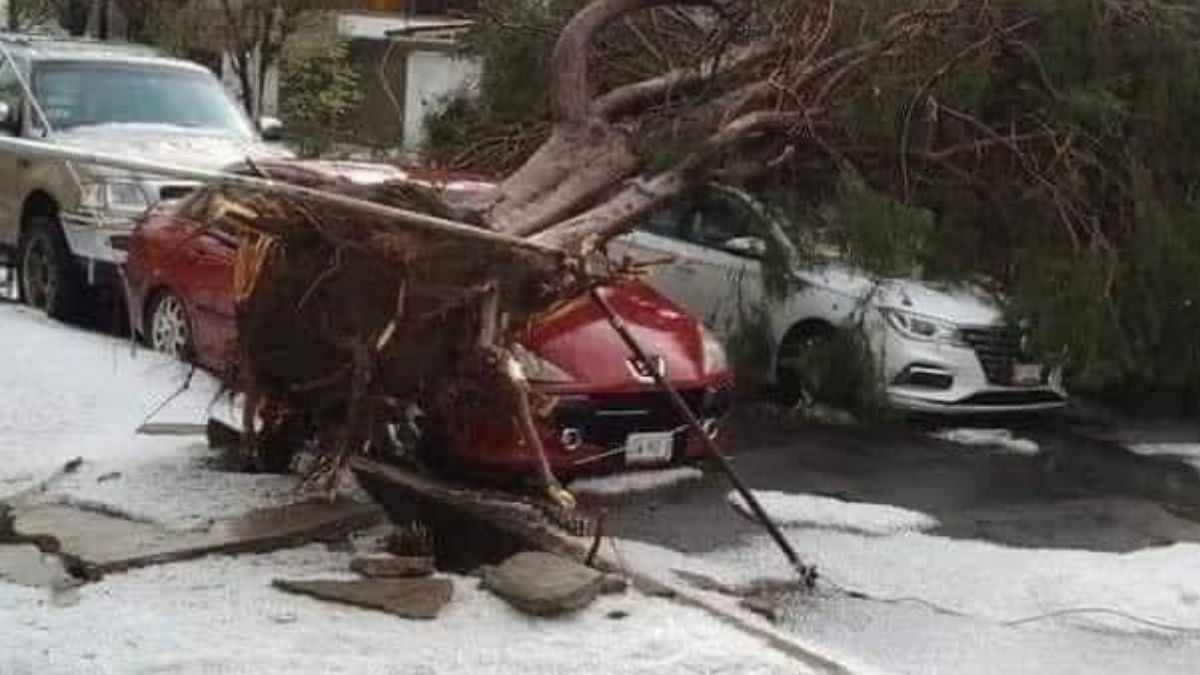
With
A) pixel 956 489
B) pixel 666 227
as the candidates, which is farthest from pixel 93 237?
pixel 956 489

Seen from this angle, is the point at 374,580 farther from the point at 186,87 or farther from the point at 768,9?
the point at 186,87

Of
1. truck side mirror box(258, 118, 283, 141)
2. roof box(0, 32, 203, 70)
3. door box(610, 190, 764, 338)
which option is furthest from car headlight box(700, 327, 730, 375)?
roof box(0, 32, 203, 70)

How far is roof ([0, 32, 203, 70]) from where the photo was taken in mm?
12672

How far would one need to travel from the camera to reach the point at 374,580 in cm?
601

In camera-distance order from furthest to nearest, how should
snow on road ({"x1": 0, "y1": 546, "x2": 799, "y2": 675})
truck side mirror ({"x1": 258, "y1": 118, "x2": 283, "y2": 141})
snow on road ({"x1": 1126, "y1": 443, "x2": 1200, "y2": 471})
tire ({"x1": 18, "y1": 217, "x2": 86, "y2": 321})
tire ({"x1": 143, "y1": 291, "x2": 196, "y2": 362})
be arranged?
truck side mirror ({"x1": 258, "y1": 118, "x2": 283, "y2": 141})
tire ({"x1": 18, "y1": 217, "x2": 86, "y2": 321})
snow on road ({"x1": 1126, "y1": 443, "x2": 1200, "y2": 471})
tire ({"x1": 143, "y1": 291, "x2": 196, "y2": 362})
snow on road ({"x1": 0, "y1": 546, "x2": 799, "y2": 675})

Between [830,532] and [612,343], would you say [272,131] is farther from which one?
[830,532]

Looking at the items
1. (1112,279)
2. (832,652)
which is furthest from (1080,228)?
(832,652)

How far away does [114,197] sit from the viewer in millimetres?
11352

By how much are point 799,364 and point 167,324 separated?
12.4 ft

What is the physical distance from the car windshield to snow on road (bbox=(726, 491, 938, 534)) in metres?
6.07

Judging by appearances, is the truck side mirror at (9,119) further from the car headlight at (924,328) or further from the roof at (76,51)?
the car headlight at (924,328)

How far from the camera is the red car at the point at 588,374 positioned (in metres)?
7.94

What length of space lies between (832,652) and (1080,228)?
370cm

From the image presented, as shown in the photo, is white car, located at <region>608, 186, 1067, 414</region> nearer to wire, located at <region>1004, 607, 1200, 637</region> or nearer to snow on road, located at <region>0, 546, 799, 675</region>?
wire, located at <region>1004, 607, 1200, 637</region>
